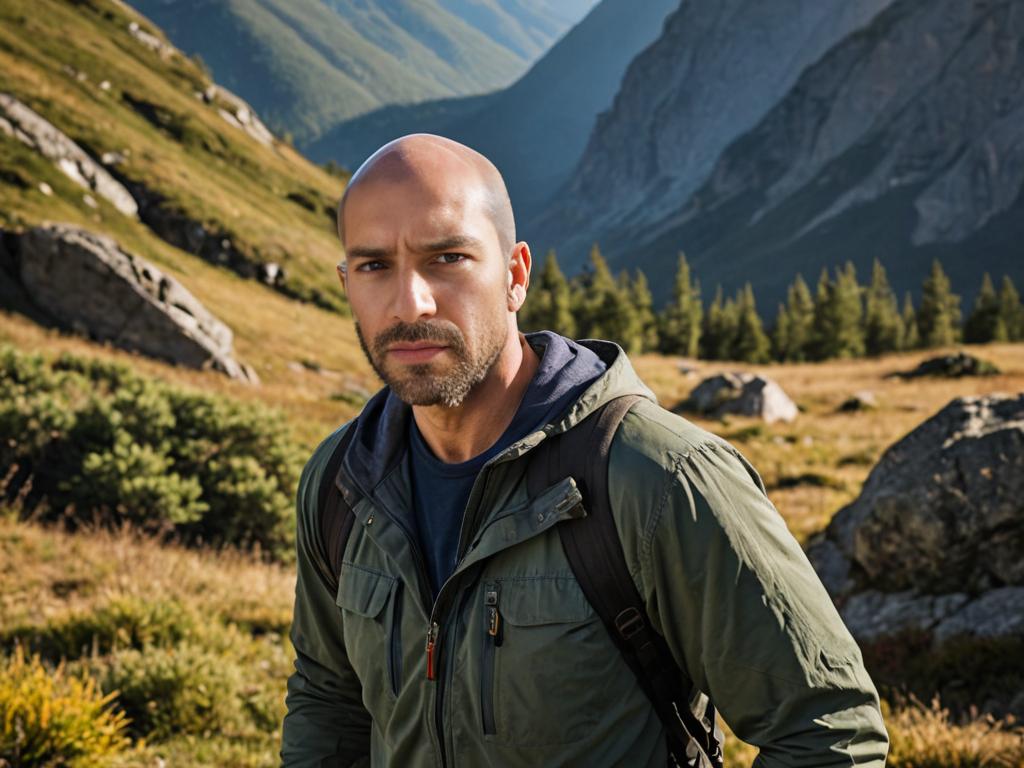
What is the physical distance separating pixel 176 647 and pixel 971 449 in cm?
866

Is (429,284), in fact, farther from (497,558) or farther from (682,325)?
(682,325)

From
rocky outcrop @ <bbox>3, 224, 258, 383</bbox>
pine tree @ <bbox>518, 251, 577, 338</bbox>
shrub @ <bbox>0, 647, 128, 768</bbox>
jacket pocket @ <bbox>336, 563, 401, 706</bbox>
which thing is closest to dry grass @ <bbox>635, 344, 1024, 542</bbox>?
shrub @ <bbox>0, 647, 128, 768</bbox>

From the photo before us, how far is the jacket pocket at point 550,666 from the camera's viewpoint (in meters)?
2.16

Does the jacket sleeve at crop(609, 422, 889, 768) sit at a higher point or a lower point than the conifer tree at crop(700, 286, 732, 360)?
lower

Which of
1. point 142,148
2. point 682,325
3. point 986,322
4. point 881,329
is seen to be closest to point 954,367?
point 986,322

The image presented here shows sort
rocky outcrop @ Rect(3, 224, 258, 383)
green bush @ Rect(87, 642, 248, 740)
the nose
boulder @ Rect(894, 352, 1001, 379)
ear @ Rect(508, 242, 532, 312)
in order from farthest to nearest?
boulder @ Rect(894, 352, 1001, 379) < rocky outcrop @ Rect(3, 224, 258, 383) < green bush @ Rect(87, 642, 248, 740) < ear @ Rect(508, 242, 532, 312) < the nose

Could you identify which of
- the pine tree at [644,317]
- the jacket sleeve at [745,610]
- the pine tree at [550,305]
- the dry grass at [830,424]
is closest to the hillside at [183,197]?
the dry grass at [830,424]

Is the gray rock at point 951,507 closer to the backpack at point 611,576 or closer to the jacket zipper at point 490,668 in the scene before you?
the backpack at point 611,576

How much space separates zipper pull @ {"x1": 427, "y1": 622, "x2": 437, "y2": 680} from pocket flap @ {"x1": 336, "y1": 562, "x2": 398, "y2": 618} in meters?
0.22

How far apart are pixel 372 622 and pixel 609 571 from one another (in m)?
0.88

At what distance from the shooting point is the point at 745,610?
6.63 ft

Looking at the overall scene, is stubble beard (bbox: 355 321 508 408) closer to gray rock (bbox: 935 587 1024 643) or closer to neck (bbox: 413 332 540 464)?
neck (bbox: 413 332 540 464)

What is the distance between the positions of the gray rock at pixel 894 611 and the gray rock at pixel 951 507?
0.16m

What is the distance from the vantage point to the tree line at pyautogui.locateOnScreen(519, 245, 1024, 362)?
6178 cm
